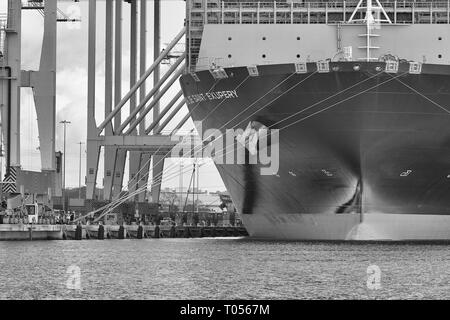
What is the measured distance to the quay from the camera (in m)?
70.8

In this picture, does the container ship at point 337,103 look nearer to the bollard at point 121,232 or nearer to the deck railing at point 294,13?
the deck railing at point 294,13

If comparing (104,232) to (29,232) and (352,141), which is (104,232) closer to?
(29,232)

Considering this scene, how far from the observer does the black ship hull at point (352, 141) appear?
197 feet

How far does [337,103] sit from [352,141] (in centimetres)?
180

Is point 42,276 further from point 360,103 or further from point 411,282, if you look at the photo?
point 360,103

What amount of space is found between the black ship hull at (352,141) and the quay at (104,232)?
11.7 metres

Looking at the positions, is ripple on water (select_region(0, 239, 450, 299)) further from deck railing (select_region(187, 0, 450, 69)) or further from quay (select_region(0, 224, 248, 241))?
deck railing (select_region(187, 0, 450, 69))

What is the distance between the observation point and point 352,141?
6144cm

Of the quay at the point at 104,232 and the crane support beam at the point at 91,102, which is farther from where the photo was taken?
the crane support beam at the point at 91,102

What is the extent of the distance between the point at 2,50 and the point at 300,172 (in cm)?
2146

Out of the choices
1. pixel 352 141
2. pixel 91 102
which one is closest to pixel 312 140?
pixel 352 141

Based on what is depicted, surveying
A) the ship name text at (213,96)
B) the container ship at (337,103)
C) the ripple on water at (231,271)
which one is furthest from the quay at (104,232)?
the container ship at (337,103)

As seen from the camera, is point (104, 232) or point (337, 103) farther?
point (104, 232)
